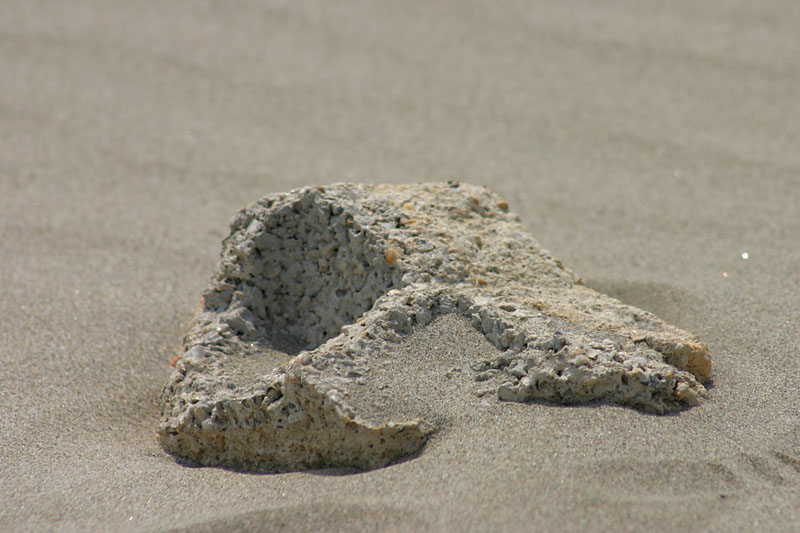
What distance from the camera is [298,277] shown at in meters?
1.79

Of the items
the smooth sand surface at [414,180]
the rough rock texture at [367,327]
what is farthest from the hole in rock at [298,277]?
the smooth sand surface at [414,180]

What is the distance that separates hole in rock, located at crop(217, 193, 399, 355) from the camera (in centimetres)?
172

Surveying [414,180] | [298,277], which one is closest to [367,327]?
[298,277]

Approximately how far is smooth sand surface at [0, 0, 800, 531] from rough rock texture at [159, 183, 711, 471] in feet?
0.16

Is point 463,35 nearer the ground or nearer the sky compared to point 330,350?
nearer the sky

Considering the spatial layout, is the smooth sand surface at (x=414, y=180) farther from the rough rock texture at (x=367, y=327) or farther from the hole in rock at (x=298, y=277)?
the hole in rock at (x=298, y=277)

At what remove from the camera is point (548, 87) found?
3.29m

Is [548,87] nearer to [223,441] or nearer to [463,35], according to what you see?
[463,35]

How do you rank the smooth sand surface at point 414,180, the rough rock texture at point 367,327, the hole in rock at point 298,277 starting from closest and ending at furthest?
the smooth sand surface at point 414,180 → the rough rock texture at point 367,327 → the hole in rock at point 298,277

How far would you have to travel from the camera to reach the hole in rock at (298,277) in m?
1.72

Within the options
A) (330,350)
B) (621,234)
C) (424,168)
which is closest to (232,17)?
(424,168)

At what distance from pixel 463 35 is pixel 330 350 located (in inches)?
99.1

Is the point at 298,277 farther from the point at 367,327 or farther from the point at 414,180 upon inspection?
the point at 414,180

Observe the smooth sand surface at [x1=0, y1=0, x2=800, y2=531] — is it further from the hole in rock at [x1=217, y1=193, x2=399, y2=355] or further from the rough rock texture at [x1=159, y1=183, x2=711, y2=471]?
the hole in rock at [x1=217, y1=193, x2=399, y2=355]
